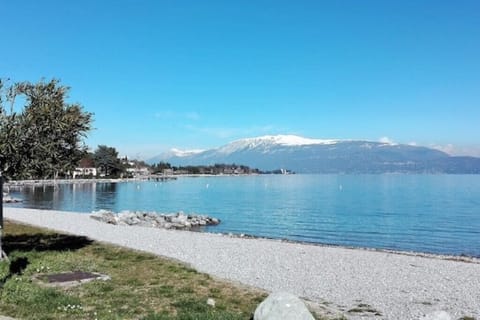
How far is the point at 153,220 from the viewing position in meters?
44.9

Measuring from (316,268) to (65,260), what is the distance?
9466mm

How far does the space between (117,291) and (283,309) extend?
17.6 feet

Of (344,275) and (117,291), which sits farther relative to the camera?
(344,275)

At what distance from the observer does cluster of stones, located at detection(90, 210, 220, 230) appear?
131 ft

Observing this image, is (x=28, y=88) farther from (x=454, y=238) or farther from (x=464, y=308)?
(x=454, y=238)

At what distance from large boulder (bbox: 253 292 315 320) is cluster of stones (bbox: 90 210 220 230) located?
31.8m

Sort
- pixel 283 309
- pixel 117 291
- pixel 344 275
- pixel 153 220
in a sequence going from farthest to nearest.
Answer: pixel 153 220
pixel 344 275
pixel 117 291
pixel 283 309

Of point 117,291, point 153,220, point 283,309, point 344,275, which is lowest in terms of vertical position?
point 153,220

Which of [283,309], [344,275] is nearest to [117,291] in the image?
[283,309]

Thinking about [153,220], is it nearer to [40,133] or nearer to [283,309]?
[40,133]

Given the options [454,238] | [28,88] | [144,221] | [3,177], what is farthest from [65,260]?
[454,238]

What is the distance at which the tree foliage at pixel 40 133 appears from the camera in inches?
599

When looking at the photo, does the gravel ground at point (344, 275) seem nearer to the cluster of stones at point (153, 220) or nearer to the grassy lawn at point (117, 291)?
the grassy lawn at point (117, 291)

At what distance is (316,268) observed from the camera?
18484mm
